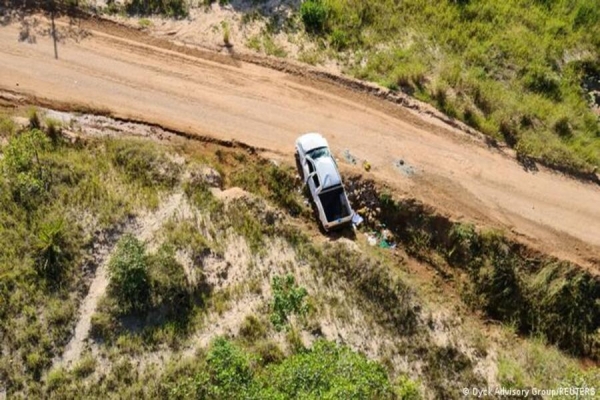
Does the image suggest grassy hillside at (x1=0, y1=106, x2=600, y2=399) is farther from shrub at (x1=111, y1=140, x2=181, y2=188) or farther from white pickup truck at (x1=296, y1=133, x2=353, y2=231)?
white pickup truck at (x1=296, y1=133, x2=353, y2=231)

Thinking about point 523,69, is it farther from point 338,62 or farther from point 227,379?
point 227,379

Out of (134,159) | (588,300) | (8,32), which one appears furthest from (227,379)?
(8,32)

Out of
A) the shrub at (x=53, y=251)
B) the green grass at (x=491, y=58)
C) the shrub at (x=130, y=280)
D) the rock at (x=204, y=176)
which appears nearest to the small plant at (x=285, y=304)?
the shrub at (x=130, y=280)

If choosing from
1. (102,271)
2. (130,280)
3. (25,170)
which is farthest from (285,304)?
(25,170)

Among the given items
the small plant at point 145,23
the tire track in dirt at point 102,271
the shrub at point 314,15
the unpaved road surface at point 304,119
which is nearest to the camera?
the tire track in dirt at point 102,271

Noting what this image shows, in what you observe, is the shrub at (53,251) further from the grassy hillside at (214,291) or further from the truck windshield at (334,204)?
Result: the truck windshield at (334,204)

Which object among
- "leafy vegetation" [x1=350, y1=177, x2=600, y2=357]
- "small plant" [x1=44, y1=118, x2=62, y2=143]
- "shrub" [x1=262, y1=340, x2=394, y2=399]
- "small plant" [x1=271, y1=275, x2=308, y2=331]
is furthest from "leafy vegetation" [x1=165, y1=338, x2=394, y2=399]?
"small plant" [x1=44, y1=118, x2=62, y2=143]
